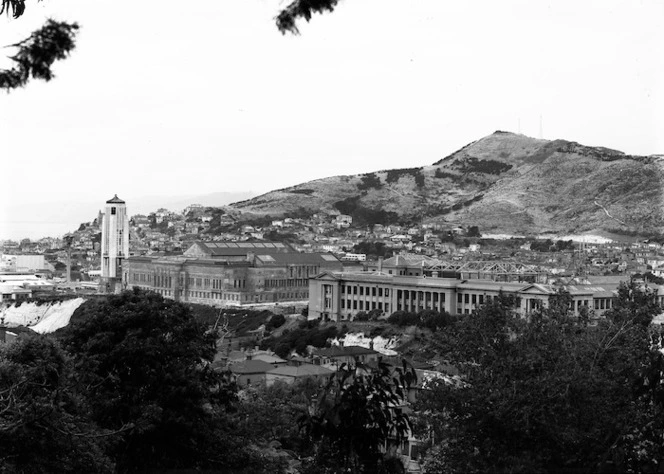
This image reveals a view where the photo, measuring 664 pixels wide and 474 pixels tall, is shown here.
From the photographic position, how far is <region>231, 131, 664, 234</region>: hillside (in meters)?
123

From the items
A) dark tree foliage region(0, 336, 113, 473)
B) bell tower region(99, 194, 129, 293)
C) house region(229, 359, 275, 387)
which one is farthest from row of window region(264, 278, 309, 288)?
dark tree foliage region(0, 336, 113, 473)

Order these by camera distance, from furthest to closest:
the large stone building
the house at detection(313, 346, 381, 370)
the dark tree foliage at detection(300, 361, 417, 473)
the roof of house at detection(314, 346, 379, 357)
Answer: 1. the large stone building
2. the roof of house at detection(314, 346, 379, 357)
3. the house at detection(313, 346, 381, 370)
4. the dark tree foliage at detection(300, 361, 417, 473)

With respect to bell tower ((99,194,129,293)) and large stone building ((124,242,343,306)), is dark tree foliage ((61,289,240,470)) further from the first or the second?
bell tower ((99,194,129,293))

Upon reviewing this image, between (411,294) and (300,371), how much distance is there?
22.1 metres

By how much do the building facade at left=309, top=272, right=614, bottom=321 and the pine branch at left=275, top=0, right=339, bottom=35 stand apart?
37903 millimetres

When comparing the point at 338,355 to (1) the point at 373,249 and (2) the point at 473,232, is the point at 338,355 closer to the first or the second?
(1) the point at 373,249

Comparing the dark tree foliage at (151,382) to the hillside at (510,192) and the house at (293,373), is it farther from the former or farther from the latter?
the hillside at (510,192)

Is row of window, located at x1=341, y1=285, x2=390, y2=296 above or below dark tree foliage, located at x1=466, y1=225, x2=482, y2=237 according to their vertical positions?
below

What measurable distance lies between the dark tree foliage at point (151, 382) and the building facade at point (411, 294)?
30.5 meters

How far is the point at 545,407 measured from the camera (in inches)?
516

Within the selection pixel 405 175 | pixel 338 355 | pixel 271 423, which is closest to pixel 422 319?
pixel 338 355

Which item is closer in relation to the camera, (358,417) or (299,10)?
(299,10)

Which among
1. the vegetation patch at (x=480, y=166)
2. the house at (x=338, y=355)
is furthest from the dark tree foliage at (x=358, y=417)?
the vegetation patch at (x=480, y=166)

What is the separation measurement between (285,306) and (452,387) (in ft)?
162
